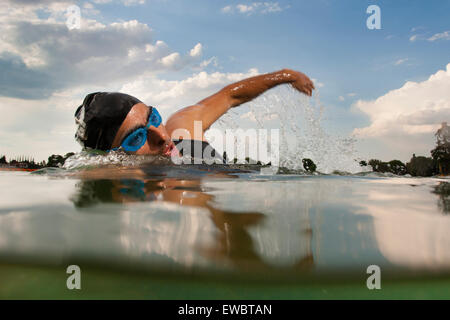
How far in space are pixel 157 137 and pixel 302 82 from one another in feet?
8.63

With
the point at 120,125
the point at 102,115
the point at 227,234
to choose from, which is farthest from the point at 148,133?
the point at 227,234

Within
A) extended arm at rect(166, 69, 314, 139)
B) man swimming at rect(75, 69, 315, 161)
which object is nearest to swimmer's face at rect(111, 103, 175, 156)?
man swimming at rect(75, 69, 315, 161)

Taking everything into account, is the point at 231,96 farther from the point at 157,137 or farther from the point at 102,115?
the point at 102,115

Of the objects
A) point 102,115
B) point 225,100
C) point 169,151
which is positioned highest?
point 225,100

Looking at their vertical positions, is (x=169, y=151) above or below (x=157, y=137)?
below

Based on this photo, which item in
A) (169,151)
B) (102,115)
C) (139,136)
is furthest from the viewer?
(169,151)

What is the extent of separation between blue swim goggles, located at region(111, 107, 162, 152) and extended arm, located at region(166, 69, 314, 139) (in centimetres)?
110

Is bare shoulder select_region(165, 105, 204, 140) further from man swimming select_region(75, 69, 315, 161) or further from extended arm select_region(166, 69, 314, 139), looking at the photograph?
man swimming select_region(75, 69, 315, 161)

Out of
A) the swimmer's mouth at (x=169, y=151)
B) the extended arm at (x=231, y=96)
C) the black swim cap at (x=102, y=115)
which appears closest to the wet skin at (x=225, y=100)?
the extended arm at (x=231, y=96)

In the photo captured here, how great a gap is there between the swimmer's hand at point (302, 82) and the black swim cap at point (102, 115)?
8.78 feet

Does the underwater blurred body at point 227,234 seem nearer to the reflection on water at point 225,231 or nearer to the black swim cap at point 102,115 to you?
the reflection on water at point 225,231

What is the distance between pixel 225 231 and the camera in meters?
1.23
